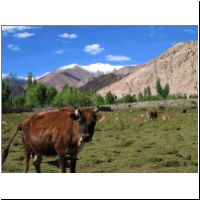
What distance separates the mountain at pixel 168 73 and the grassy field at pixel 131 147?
60 cm

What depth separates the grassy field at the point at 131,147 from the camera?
12.4 m

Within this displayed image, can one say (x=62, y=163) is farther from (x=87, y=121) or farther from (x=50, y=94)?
(x=50, y=94)

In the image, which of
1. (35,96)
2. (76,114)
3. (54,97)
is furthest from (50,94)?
(76,114)

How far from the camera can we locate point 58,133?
1152cm

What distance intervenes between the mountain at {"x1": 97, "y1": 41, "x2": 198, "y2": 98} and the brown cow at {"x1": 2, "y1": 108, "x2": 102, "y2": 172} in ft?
6.35

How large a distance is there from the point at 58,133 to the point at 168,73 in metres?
3.42

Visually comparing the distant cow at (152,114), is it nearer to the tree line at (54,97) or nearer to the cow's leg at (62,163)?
the tree line at (54,97)

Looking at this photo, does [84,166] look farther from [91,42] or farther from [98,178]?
[91,42]

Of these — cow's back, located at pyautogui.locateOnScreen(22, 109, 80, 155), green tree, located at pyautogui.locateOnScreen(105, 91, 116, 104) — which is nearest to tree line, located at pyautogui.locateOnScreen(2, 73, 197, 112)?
green tree, located at pyautogui.locateOnScreen(105, 91, 116, 104)

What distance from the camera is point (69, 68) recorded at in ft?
42.1

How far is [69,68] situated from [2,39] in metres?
1.53

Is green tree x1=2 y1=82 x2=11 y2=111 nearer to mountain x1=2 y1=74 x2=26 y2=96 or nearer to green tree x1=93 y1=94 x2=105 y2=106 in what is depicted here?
mountain x1=2 y1=74 x2=26 y2=96

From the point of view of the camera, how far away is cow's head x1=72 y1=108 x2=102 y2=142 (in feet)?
36.2
